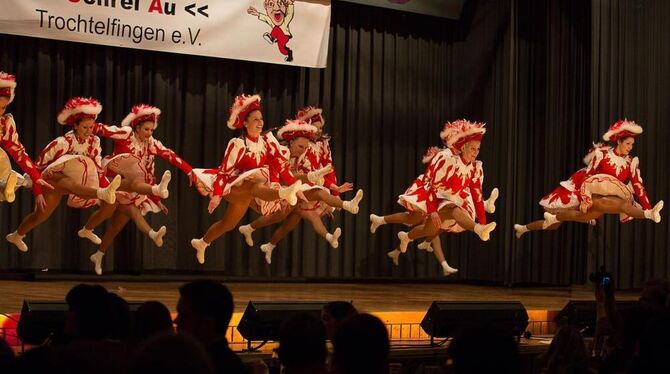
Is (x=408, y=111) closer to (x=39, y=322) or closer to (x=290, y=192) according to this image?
(x=290, y=192)

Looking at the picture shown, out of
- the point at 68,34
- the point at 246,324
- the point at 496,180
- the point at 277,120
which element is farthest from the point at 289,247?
the point at 246,324

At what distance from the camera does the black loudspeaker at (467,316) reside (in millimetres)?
6305

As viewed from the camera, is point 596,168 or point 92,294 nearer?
point 92,294

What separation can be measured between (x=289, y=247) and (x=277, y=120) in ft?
5.09

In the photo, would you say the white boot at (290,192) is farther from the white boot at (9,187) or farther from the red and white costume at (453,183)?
the white boot at (9,187)

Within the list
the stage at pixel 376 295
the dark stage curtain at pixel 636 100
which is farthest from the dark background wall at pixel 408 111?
the stage at pixel 376 295

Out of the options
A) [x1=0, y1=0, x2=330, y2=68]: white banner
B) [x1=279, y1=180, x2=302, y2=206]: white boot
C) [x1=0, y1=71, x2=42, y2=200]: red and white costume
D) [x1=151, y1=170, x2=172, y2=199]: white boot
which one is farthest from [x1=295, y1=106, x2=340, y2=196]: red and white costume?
[x1=0, y1=71, x2=42, y2=200]: red and white costume

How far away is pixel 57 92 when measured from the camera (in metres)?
10.5

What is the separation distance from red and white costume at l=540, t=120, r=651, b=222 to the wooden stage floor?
3.29 feet

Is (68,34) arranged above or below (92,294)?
above

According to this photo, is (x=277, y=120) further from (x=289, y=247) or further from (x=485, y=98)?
(x=485, y=98)

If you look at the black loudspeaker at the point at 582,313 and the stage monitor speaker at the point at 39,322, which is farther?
the black loudspeaker at the point at 582,313

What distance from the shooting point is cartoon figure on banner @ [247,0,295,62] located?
11.1m

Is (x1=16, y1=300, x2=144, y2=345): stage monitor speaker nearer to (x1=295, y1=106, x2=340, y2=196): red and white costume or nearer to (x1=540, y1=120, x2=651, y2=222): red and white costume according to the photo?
(x1=295, y1=106, x2=340, y2=196): red and white costume
